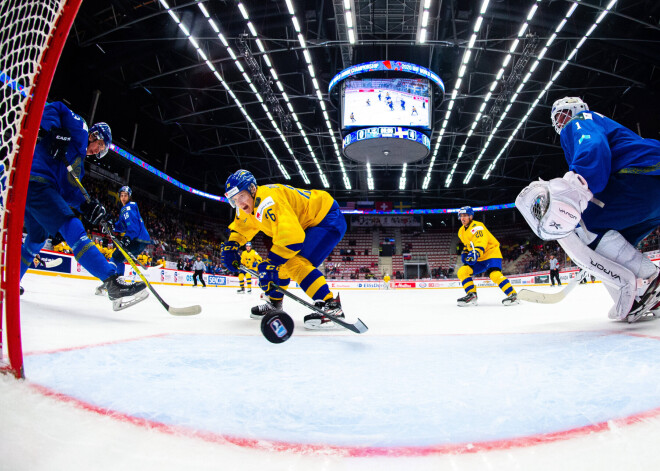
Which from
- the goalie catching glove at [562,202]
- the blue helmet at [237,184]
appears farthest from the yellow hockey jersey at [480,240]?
the blue helmet at [237,184]

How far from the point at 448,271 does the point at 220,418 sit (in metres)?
28.0

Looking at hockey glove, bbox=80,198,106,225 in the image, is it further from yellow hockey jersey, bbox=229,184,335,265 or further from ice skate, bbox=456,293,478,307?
ice skate, bbox=456,293,478,307

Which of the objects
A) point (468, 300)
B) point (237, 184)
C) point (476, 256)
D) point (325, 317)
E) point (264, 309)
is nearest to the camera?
point (237, 184)

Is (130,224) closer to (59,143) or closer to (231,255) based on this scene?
(231,255)

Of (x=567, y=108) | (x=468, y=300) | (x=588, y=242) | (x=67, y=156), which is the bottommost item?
(x=468, y=300)

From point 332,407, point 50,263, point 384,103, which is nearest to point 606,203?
point 332,407

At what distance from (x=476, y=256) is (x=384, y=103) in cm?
855

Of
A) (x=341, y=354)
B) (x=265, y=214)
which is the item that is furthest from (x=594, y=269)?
(x=265, y=214)

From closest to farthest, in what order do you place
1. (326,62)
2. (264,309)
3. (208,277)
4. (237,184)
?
(237,184) < (264,309) < (208,277) < (326,62)

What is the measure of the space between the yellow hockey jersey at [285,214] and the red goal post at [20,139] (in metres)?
1.42

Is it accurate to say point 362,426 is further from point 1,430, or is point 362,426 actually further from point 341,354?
point 341,354

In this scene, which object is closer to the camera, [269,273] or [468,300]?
[269,273]

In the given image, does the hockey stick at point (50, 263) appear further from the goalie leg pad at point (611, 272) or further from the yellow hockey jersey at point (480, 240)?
the goalie leg pad at point (611, 272)

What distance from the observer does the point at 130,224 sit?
16.6 ft
